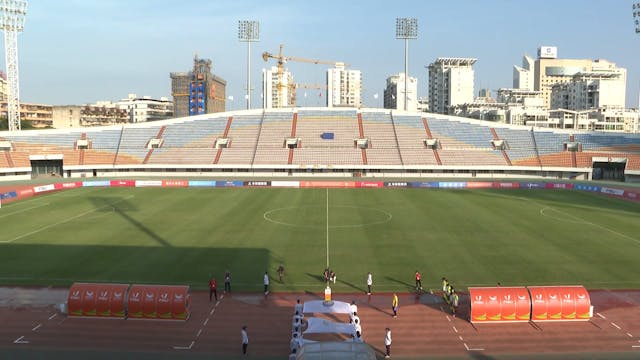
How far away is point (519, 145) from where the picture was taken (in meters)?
90.5

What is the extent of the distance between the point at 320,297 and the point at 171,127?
78872mm

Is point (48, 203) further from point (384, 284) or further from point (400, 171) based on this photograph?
point (400, 171)

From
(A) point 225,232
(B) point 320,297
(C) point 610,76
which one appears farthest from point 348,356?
(C) point 610,76

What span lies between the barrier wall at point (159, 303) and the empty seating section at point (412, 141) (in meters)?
66.9

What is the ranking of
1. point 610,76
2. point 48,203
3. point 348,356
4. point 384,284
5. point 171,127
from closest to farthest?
point 348,356, point 384,284, point 48,203, point 171,127, point 610,76

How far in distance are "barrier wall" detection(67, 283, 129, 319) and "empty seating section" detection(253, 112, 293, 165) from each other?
2490 inches

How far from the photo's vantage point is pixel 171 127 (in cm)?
9756

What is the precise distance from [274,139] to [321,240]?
57077 millimetres

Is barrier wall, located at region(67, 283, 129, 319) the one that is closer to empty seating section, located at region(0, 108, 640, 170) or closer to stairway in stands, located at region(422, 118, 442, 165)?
empty seating section, located at region(0, 108, 640, 170)

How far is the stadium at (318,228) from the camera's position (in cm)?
2148

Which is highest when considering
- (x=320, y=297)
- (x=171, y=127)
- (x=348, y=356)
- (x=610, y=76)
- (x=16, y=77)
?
(x=610, y=76)

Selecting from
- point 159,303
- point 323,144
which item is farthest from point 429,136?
point 159,303

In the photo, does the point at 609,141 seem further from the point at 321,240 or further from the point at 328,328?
the point at 328,328

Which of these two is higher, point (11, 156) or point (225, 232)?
point (11, 156)
